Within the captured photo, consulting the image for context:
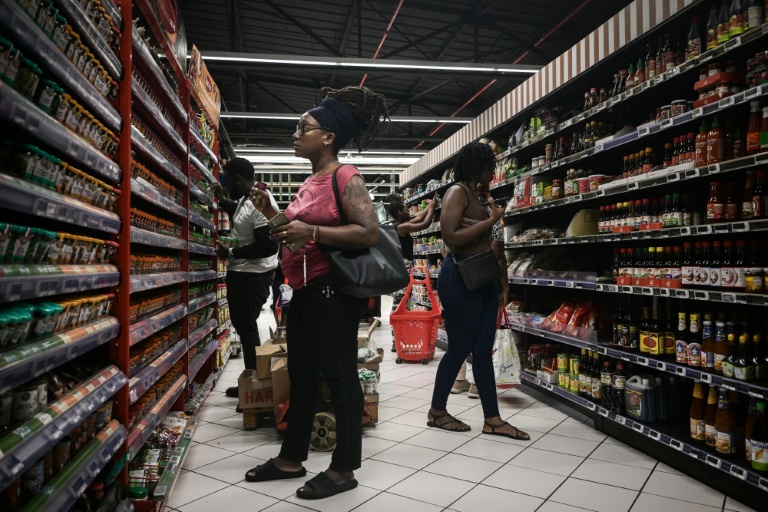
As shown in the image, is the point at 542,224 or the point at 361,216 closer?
the point at 361,216

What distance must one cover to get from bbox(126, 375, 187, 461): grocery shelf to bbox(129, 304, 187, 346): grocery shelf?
14.1 inches

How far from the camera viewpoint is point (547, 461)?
2869mm

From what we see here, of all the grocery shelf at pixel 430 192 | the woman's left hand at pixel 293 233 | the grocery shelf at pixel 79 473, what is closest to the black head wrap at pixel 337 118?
the woman's left hand at pixel 293 233

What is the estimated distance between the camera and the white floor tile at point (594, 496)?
230 centimetres

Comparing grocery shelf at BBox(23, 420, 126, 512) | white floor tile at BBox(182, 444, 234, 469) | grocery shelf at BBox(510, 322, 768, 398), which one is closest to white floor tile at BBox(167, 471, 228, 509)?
white floor tile at BBox(182, 444, 234, 469)

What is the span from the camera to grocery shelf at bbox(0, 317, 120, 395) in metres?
1.16

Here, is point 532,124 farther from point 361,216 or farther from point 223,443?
point 223,443

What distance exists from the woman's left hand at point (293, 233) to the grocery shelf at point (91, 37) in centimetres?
83

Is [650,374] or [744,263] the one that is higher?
[744,263]

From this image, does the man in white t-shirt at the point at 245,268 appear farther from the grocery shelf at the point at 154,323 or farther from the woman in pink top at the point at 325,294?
the woman in pink top at the point at 325,294

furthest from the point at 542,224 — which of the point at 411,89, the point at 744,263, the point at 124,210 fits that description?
the point at 411,89

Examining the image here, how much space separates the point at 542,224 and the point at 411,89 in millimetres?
8737

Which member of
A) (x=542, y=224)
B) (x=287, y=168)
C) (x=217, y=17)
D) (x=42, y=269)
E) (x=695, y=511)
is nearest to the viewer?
(x=42, y=269)

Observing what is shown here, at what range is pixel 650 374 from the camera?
3.28 metres
